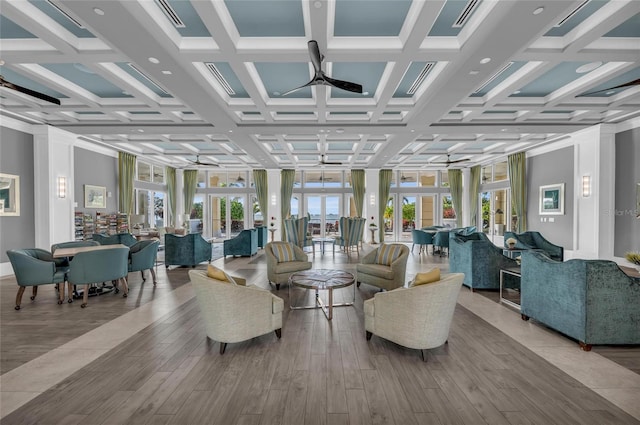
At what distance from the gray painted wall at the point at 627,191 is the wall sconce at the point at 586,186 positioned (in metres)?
0.50

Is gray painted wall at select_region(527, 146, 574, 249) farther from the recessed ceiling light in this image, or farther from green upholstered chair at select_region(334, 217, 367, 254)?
green upholstered chair at select_region(334, 217, 367, 254)

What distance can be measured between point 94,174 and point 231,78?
6861 millimetres

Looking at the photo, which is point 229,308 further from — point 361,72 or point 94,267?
point 361,72

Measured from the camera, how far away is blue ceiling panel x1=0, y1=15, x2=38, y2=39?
139 inches

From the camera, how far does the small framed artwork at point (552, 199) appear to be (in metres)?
8.62

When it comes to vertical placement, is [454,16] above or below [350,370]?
above

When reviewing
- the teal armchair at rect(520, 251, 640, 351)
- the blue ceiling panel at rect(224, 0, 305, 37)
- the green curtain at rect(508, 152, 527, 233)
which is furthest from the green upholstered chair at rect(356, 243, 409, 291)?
the green curtain at rect(508, 152, 527, 233)

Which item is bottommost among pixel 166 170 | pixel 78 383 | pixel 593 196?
pixel 78 383

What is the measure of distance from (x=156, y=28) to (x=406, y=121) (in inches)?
201

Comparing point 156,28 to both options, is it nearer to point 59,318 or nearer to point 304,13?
point 304,13

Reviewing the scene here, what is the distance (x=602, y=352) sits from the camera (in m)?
3.06

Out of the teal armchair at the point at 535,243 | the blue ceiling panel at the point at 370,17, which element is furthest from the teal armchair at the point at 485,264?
the blue ceiling panel at the point at 370,17

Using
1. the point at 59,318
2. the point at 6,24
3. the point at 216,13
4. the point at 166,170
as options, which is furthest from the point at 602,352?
the point at 166,170

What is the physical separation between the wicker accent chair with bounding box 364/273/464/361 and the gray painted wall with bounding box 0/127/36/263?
8.55 m
